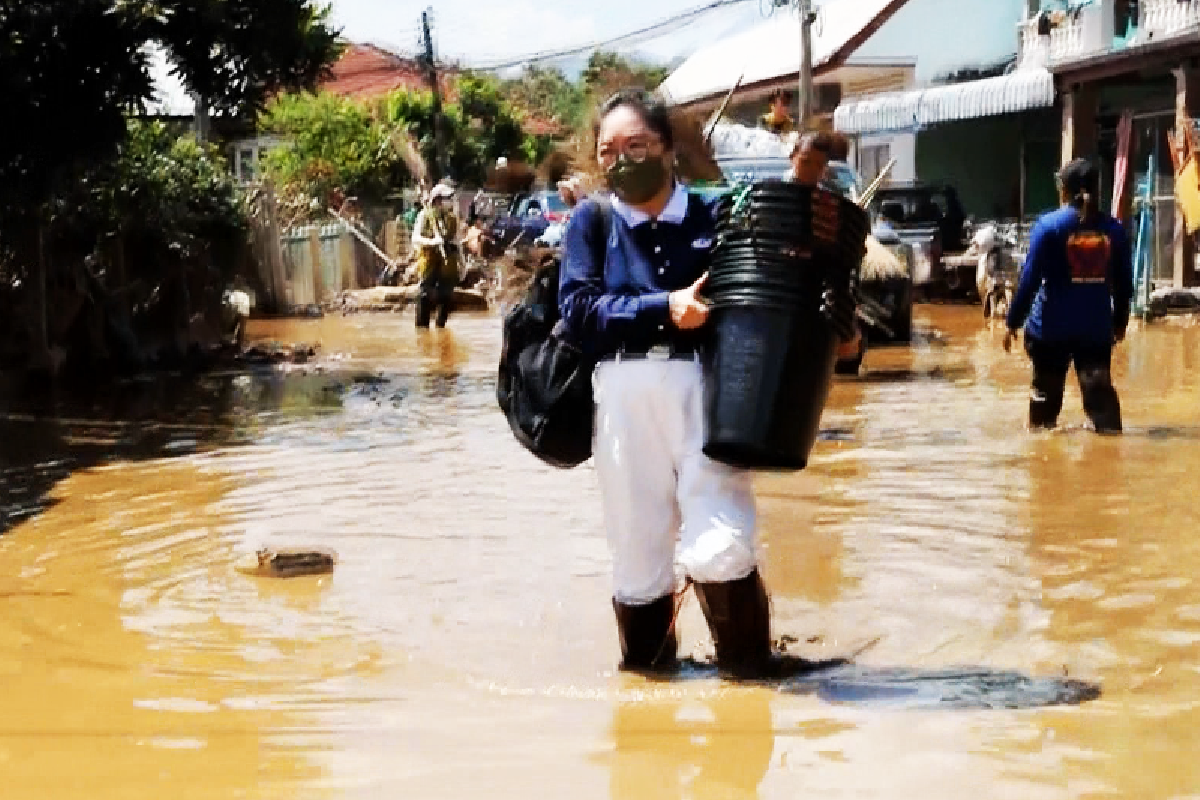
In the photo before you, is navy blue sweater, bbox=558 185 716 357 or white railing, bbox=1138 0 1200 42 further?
white railing, bbox=1138 0 1200 42

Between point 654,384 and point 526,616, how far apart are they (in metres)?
1.65

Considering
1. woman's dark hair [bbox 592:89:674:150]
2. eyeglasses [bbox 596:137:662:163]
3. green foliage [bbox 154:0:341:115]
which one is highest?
green foliage [bbox 154:0:341:115]

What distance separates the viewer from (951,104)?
85.6ft

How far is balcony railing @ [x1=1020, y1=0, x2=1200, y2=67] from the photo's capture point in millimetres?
21261

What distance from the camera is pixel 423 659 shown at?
570 cm

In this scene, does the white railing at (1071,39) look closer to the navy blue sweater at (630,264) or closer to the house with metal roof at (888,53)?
the house with metal roof at (888,53)

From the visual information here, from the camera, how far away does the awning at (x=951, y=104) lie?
→ 24.2 meters

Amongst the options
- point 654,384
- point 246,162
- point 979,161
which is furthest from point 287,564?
point 246,162

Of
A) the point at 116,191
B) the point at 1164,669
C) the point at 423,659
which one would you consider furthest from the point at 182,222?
the point at 1164,669

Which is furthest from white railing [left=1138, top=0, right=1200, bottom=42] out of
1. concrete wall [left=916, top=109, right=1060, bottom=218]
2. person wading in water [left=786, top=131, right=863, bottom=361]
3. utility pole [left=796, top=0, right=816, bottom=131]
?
person wading in water [left=786, top=131, right=863, bottom=361]

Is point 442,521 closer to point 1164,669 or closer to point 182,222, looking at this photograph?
point 1164,669

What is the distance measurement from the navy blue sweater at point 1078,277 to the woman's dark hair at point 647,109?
Result: 5379 millimetres

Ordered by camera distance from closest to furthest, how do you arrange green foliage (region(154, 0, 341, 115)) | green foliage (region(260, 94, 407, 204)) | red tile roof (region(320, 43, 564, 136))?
green foliage (region(154, 0, 341, 115))
green foliage (region(260, 94, 407, 204))
red tile roof (region(320, 43, 564, 136))

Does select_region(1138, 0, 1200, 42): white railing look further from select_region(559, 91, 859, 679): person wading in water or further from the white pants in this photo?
the white pants
